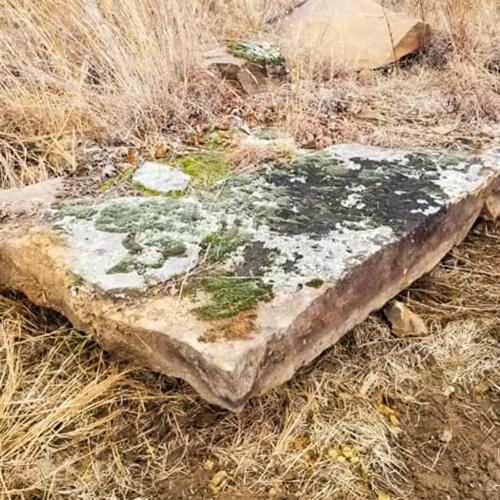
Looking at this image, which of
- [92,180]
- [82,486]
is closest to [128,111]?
[92,180]

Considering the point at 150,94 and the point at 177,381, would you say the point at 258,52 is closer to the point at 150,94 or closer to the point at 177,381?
the point at 150,94

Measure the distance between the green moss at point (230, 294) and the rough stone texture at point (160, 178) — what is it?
677mm

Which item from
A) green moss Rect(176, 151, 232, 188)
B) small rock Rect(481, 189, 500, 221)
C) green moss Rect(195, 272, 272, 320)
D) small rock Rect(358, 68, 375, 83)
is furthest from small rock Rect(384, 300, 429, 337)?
small rock Rect(358, 68, 375, 83)

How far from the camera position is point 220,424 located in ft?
5.41

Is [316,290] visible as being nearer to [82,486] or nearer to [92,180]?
[82,486]

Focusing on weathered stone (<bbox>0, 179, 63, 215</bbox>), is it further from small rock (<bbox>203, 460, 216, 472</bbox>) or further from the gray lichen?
small rock (<bbox>203, 460, 216, 472</bbox>)

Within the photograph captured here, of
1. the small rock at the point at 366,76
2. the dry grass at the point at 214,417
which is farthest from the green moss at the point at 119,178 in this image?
the small rock at the point at 366,76

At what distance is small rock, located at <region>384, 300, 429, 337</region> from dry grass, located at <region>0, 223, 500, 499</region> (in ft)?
0.09

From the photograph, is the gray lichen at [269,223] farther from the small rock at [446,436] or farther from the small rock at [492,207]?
the small rock at [446,436]

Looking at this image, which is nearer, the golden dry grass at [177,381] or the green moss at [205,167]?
the golden dry grass at [177,381]

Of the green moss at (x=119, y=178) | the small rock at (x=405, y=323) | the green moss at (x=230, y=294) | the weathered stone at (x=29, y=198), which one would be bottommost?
the small rock at (x=405, y=323)

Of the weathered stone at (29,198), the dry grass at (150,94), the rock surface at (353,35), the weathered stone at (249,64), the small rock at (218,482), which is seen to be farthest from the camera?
the rock surface at (353,35)

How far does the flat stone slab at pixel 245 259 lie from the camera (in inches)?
60.1

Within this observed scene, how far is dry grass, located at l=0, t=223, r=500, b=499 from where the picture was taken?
1507 millimetres
